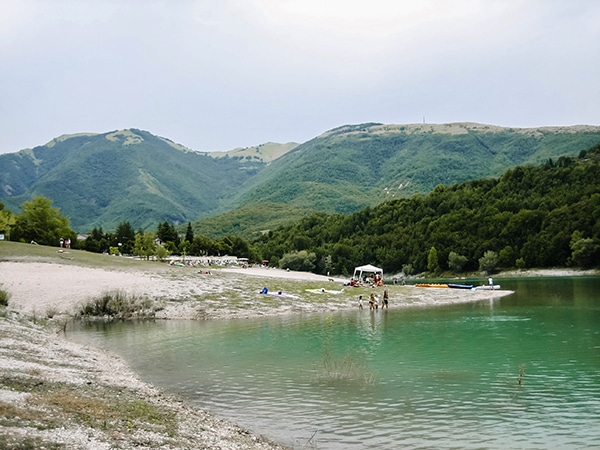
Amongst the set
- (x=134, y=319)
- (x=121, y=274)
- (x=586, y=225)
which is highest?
(x=586, y=225)

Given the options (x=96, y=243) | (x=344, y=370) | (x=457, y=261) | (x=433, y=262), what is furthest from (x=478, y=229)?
(x=344, y=370)

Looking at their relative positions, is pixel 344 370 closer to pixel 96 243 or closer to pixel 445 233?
pixel 96 243

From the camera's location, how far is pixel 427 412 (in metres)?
15.5

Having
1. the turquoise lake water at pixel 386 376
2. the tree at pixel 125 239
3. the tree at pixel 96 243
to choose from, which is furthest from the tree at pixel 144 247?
the turquoise lake water at pixel 386 376

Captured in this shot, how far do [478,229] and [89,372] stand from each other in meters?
141

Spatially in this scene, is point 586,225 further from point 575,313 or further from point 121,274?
point 121,274

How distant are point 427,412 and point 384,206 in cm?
18379

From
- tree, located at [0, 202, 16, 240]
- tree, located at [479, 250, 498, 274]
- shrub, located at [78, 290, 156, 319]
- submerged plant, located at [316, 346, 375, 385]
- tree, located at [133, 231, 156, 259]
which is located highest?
tree, located at [0, 202, 16, 240]

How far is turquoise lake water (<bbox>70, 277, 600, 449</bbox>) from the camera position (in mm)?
13836

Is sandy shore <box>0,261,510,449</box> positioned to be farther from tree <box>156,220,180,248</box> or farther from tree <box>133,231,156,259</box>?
tree <box>156,220,180,248</box>

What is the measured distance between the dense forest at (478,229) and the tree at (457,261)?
10.1 inches

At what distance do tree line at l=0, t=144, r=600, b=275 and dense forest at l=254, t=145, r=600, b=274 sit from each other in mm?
285

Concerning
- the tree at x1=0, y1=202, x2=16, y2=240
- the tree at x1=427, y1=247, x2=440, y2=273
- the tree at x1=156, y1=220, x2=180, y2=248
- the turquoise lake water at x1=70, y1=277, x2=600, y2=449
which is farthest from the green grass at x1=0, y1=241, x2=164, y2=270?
the tree at x1=427, y1=247, x2=440, y2=273

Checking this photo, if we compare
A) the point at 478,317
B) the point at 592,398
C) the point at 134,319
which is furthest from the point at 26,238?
the point at 592,398
